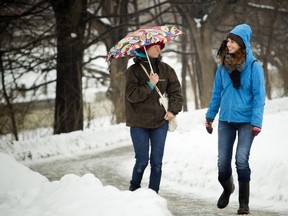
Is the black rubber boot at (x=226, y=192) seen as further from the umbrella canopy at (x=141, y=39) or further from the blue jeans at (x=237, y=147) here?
the umbrella canopy at (x=141, y=39)

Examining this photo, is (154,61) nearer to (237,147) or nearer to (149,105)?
(149,105)

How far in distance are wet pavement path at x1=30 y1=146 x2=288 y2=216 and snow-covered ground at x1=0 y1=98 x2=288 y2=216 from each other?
28 cm

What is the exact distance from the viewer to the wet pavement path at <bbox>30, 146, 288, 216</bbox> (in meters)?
6.33

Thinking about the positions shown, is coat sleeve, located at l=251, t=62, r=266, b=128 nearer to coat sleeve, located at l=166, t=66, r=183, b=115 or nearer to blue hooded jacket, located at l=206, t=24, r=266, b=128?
blue hooded jacket, located at l=206, t=24, r=266, b=128

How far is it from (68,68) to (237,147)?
441 inches

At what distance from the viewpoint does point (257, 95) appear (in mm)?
5566

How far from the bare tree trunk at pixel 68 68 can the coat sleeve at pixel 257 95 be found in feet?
34.5

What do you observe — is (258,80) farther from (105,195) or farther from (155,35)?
(105,195)

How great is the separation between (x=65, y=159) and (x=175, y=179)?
150 inches

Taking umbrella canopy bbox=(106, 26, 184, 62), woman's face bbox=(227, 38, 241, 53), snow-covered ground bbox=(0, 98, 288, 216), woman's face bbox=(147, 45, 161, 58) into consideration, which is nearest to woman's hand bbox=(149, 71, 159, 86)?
woman's face bbox=(147, 45, 161, 58)

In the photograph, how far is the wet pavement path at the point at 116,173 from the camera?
6.33 metres

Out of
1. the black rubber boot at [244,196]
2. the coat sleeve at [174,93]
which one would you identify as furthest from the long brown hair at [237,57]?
the black rubber boot at [244,196]

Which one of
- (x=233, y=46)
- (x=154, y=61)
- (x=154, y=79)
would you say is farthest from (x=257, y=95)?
(x=154, y=61)

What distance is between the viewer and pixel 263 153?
29.5 ft
